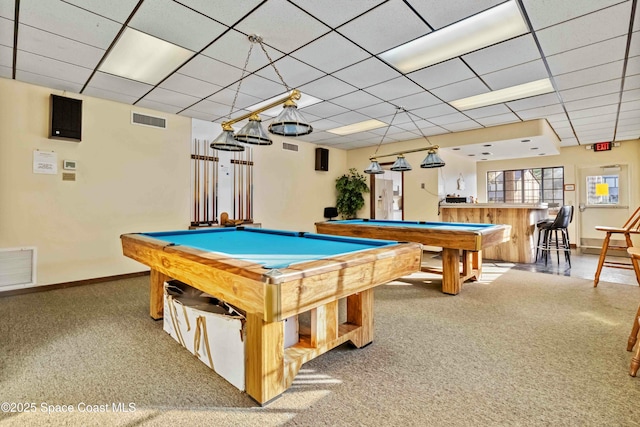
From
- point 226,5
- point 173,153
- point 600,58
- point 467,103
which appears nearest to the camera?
point 226,5

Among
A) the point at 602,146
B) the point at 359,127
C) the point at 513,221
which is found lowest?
the point at 513,221

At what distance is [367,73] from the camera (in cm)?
350

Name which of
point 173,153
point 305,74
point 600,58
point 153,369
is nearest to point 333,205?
point 173,153

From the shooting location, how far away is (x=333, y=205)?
784 centimetres

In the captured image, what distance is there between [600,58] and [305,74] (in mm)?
2978

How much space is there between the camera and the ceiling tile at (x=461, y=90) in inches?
149

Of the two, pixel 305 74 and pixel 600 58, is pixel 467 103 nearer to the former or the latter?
pixel 600 58

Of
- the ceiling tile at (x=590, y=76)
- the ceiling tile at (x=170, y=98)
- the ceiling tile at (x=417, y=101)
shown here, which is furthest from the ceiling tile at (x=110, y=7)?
the ceiling tile at (x=590, y=76)

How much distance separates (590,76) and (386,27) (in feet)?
8.74

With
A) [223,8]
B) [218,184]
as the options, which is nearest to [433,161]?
[223,8]

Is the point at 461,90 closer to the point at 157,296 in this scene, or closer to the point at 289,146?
the point at 289,146

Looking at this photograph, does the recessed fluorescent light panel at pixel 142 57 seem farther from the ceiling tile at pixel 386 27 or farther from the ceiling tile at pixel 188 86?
the ceiling tile at pixel 386 27

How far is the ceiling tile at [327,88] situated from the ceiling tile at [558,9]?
75.9 inches

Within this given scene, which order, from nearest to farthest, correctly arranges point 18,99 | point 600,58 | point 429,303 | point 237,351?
point 237,351 → point 600,58 → point 429,303 → point 18,99
